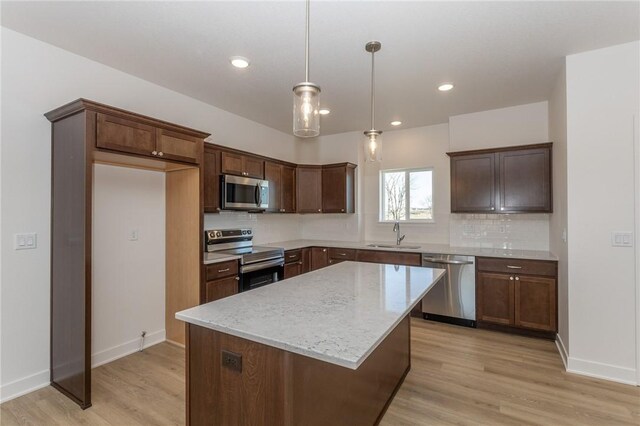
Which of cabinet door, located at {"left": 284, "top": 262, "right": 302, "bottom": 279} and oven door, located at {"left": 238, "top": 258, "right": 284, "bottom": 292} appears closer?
oven door, located at {"left": 238, "top": 258, "right": 284, "bottom": 292}

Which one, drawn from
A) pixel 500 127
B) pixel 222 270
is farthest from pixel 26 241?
pixel 500 127

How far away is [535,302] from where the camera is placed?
3408 millimetres

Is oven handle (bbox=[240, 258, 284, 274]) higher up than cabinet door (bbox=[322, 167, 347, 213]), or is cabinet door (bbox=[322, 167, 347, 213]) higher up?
cabinet door (bbox=[322, 167, 347, 213])

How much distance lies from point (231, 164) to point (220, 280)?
52.9 inches

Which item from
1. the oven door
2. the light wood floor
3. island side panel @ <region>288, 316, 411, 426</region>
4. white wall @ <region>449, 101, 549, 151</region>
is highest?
white wall @ <region>449, 101, 549, 151</region>

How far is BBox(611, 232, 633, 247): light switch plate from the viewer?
8.36 ft

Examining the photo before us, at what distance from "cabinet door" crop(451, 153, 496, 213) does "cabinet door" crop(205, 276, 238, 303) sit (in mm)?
2863

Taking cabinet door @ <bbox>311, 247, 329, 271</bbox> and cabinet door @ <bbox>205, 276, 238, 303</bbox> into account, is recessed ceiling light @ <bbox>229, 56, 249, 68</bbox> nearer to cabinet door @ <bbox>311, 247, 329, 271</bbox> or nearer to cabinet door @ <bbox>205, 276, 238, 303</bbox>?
cabinet door @ <bbox>205, 276, 238, 303</bbox>

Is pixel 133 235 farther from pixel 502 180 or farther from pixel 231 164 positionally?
pixel 502 180

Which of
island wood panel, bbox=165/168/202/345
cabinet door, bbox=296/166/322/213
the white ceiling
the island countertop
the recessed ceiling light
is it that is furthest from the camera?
cabinet door, bbox=296/166/322/213

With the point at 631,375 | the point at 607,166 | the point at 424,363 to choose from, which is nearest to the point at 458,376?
the point at 424,363

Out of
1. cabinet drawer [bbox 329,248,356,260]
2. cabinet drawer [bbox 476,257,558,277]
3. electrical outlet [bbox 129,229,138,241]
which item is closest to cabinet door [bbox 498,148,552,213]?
cabinet drawer [bbox 476,257,558,277]

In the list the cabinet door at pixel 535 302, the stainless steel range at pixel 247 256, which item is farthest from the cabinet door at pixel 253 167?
the cabinet door at pixel 535 302

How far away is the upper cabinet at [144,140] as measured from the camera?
2393 mm
